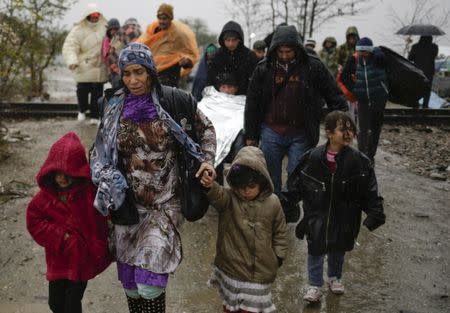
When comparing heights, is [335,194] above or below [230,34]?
below

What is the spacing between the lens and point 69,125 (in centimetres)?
939

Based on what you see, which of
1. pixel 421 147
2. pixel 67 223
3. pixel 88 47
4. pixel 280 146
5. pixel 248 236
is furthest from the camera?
pixel 421 147

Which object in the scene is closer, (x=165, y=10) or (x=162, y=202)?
(x=162, y=202)

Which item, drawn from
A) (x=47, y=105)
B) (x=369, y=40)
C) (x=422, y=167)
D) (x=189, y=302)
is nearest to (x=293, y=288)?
(x=189, y=302)

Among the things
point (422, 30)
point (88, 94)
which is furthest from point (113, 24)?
point (422, 30)

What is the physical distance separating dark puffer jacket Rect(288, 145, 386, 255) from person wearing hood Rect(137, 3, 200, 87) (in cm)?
418

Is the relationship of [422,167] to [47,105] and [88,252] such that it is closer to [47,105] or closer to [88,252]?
[88,252]

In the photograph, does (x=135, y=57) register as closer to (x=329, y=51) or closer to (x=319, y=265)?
(x=319, y=265)

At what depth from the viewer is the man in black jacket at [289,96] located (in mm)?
4473

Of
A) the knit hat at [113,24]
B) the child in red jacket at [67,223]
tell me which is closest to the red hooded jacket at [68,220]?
the child in red jacket at [67,223]

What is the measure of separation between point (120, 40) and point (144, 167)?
6021 mm

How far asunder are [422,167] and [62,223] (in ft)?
21.5

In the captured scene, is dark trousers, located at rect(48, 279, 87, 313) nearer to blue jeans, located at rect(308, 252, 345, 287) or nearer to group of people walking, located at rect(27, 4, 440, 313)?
group of people walking, located at rect(27, 4, 440, 313)

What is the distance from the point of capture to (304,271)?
14.6ft
